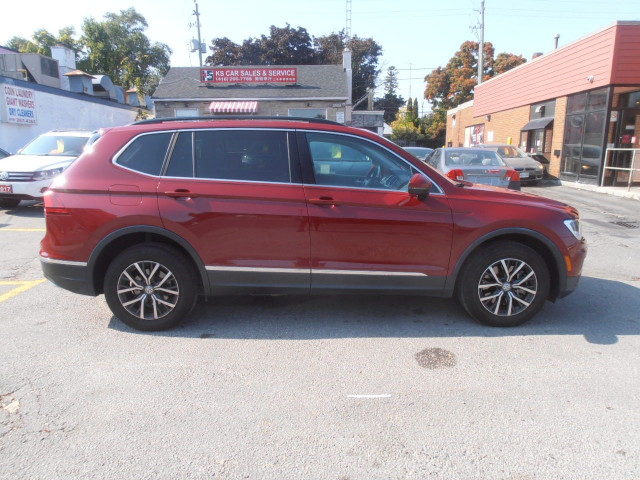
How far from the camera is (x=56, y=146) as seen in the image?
459 inches

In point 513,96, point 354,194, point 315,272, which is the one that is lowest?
point 315,272

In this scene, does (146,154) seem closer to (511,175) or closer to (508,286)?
(508,286)

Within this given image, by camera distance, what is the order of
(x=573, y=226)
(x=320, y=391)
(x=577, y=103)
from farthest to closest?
(x=577, y=103) < (x=573, y=226) < (x=320, y=391)

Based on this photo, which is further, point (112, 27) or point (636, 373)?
point (112, 27)

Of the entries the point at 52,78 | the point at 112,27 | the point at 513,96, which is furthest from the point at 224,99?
the point at 112,27

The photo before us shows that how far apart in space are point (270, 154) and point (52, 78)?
31676 mm

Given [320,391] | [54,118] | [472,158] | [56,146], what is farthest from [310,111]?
[320,391]

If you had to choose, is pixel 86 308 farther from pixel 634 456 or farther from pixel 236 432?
pixel 634 456

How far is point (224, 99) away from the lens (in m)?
28.0

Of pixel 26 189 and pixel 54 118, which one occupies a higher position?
pixel 54 118

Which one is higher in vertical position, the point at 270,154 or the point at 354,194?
the point at 270,154

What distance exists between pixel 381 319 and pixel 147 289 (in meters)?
2.19

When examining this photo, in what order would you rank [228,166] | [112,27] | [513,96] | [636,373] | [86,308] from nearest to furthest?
[636,373] → [228,166] → [86,308] → [513,96] → [112,27]

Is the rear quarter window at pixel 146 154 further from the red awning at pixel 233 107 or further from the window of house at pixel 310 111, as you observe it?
the window of house at pixel 310 111
